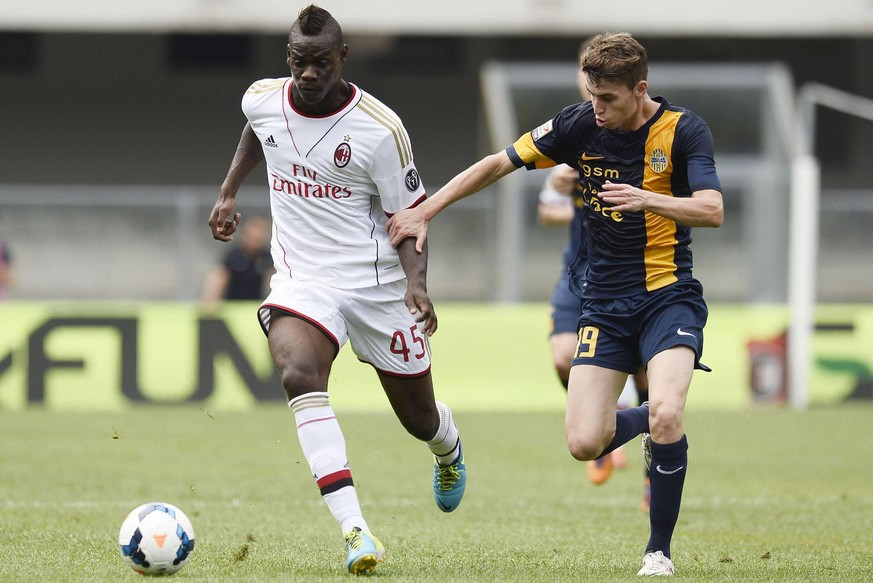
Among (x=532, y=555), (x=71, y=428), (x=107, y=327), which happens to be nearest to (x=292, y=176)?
(x=532, y=555)

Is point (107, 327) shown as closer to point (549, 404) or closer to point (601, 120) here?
point (549, 404)

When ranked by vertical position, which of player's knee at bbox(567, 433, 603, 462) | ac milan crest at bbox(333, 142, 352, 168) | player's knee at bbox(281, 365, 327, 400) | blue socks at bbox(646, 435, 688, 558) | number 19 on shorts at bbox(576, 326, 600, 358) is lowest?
blue socks at bbox(646, 435, 688, 558)

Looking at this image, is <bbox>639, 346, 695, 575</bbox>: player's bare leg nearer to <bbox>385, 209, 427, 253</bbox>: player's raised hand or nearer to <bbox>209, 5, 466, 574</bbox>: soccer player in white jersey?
<bbox>209, 5, 466, 574</bbox>: soccer player in white jersey

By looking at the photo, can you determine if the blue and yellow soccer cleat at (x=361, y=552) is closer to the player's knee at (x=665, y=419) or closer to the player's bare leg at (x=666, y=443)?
the player's bare leg at (x=666, y=443)

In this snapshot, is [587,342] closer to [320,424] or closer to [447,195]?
[447,195]

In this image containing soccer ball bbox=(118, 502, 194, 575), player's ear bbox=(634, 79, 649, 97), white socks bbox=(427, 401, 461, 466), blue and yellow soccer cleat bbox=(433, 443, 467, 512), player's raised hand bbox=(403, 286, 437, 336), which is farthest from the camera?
blue and yellow soccer cleat bbox=(433, 443, 467, 512)

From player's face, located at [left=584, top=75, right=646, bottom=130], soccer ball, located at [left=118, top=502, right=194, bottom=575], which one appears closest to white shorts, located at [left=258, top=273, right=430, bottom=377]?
soccer ball, located at [left=118, top=502, right=194, bottom=575]

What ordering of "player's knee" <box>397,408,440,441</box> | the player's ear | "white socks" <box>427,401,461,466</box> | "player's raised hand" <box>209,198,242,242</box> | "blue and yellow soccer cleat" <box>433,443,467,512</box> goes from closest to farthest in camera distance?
1. the player's ear
2. "player's raised hand" <box>209,198,242,242</box>
3. "player's knee" <box>397,408,440,441</box>
4. "white socks" <box>427,401,461,466</box>
5. "blue and yellow soccer cleat" <box>433,443,467,512</box>

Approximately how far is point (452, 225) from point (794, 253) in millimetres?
4162

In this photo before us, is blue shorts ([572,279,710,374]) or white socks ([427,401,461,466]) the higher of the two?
blue shorts ([572,279,710,374])

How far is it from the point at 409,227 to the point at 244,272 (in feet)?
31.6

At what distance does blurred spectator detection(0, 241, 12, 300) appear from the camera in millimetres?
16219

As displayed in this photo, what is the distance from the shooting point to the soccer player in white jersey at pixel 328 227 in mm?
5812

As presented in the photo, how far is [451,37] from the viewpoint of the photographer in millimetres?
24938
